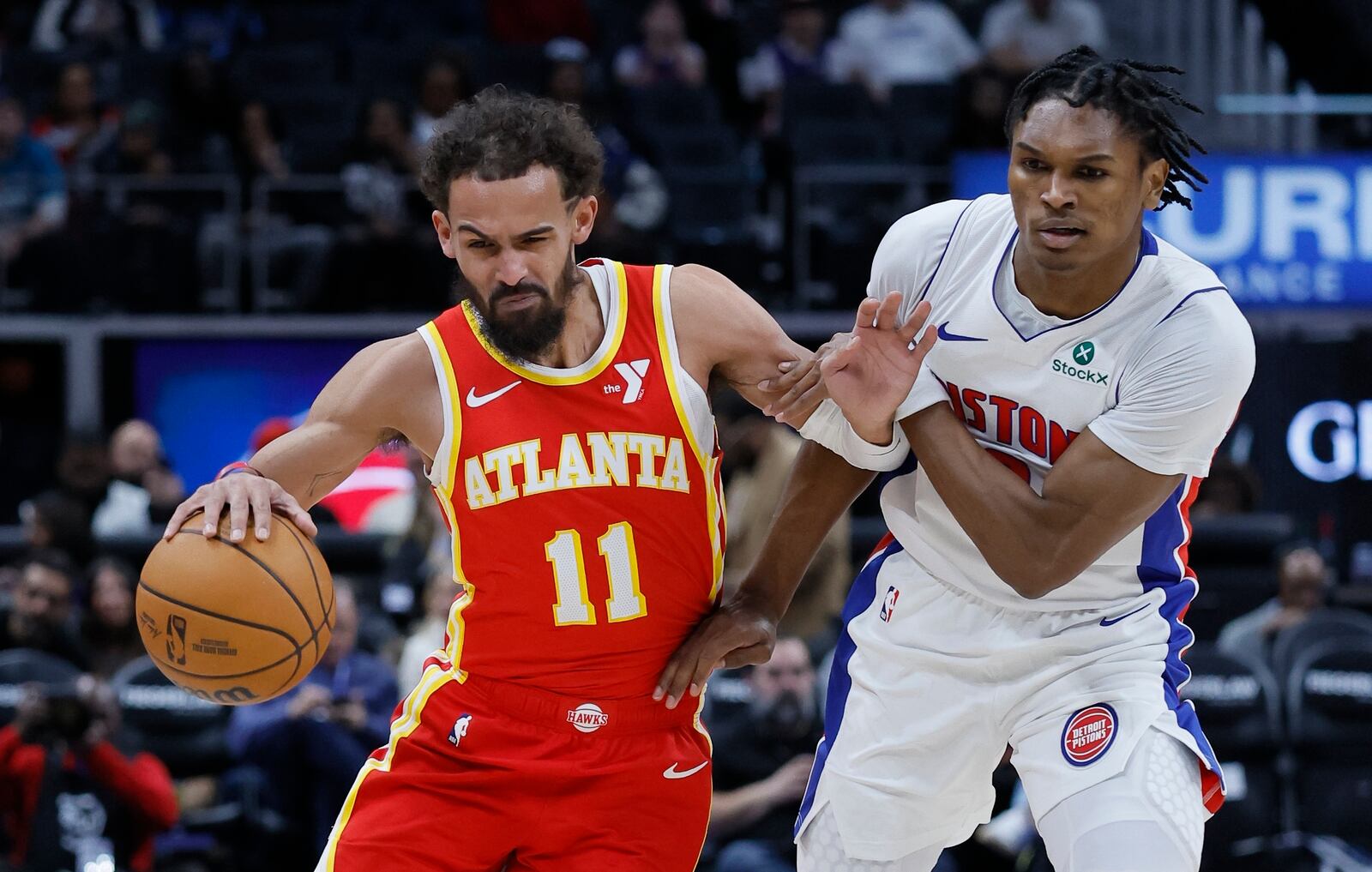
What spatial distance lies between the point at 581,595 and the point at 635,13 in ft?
33.0

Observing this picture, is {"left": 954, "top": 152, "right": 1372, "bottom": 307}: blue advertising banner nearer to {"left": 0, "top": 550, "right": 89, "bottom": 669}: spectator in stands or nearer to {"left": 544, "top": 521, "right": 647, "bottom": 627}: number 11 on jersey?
{"left": 0, "top": 550, "right": 89, "bottom": 669}: spectator in stands

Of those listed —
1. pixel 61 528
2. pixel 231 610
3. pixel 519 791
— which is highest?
pixel 231 610

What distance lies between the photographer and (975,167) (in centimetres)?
1012

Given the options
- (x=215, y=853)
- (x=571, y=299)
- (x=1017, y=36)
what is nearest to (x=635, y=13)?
(x=1017, y=36)

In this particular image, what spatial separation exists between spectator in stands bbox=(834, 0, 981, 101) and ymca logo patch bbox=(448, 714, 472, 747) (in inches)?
362

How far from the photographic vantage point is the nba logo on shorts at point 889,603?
3984 mm

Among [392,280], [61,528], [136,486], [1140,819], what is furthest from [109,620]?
[1140,819]

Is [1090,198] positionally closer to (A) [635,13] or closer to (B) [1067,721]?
(B) [1067,721]

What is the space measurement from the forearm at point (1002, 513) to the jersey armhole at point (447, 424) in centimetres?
98

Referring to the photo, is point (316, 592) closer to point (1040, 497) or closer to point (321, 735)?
point (1040, 497)

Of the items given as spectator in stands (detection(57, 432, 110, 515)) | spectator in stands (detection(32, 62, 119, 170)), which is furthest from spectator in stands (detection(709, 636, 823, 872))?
spectator in stands (detection(32, 62, 119, 170))

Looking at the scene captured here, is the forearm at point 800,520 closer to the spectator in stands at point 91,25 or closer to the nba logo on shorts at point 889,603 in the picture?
the nba logo on shorts at point 889,603

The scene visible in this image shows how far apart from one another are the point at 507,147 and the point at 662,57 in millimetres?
8826

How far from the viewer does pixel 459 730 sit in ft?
12.5
